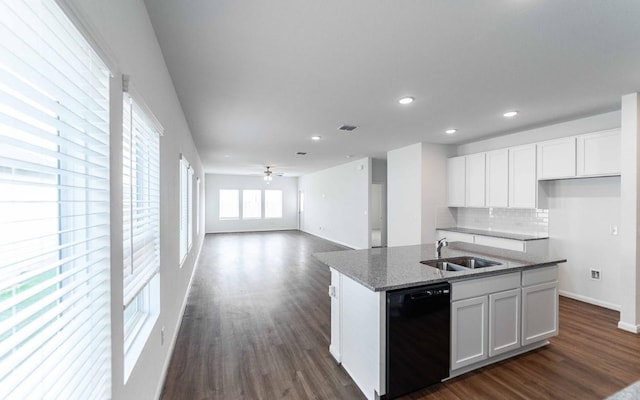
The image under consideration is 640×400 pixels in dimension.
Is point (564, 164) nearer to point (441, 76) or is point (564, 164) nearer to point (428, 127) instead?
point (428, 127)

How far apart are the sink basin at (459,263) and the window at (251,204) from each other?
1062 centimetres

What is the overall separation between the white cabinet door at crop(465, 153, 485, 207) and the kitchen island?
99.3 inches

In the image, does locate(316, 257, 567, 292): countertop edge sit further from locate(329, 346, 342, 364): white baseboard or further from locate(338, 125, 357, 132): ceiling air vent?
locate(338, 125, 357, 132): ceiling air vent

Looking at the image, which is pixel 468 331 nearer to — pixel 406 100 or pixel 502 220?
pixel 406 100

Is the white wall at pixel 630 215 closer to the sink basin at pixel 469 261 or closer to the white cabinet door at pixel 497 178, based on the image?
the white cabinet door at pixel 497 178

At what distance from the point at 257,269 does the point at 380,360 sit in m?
4.35

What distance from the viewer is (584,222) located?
4113 millimetres

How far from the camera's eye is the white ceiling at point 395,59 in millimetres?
1766

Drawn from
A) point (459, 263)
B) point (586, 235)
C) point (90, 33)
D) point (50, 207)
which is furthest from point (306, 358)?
point (586, 235)

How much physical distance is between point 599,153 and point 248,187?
1111cm

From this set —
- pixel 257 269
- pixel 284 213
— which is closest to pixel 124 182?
pixel 257 269

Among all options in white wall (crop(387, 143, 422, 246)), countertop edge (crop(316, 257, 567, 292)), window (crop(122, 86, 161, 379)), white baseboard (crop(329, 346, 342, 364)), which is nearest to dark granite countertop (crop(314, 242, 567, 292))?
countertop edge (crop(316, 257, 567, 292))

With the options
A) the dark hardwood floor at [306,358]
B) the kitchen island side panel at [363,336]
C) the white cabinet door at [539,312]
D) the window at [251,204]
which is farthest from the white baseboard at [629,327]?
the window at [251,204]

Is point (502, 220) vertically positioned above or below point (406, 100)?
below
